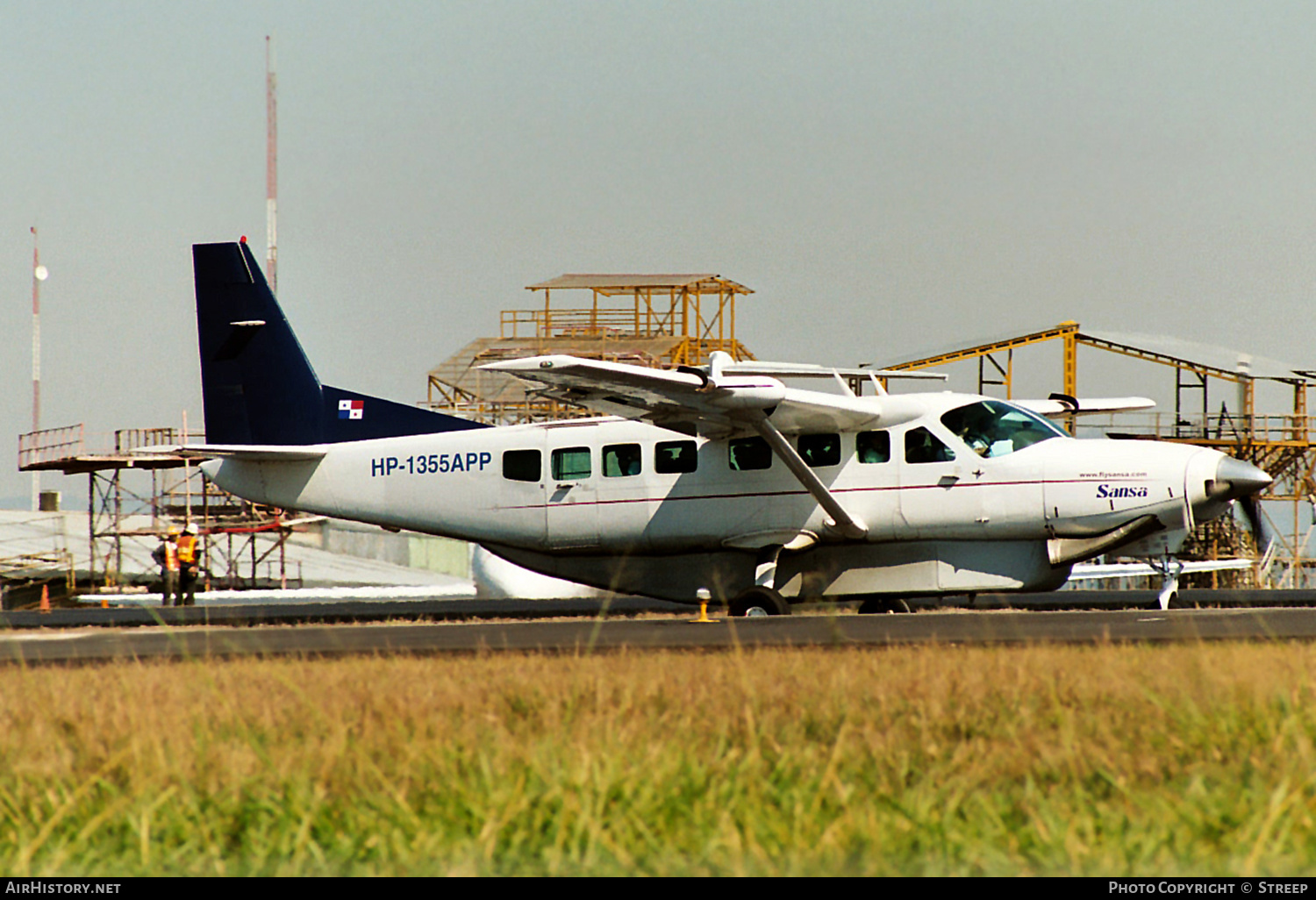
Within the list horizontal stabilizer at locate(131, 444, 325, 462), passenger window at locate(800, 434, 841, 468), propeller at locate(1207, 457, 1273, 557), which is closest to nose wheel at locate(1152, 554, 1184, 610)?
propeller at locate(1207, 457, 1273, 557)

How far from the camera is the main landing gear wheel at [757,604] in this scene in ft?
53.3

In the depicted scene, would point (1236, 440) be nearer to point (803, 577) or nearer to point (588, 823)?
point (803, 577)

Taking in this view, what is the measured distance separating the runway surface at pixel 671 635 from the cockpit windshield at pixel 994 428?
110 inches

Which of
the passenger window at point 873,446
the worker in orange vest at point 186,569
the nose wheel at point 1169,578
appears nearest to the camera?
the nose wheel at point 1169,578

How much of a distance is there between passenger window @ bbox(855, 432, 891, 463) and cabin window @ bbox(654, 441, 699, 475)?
6.81 feet

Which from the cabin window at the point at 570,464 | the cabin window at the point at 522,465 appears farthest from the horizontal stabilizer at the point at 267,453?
the cabin window at the point at 570,464

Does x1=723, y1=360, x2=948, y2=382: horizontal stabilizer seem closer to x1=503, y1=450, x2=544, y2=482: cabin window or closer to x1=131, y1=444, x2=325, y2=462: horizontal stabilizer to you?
x1=503, y1=450, x2=544, y2=482: cabin window

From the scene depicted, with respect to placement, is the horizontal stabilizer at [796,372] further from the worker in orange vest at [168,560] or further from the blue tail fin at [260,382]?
the worker in orange vest at [168,560]

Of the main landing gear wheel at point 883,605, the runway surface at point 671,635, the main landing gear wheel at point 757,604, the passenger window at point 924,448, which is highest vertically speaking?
the passenger window at point 924,448

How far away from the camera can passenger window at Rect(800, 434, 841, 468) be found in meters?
16.8

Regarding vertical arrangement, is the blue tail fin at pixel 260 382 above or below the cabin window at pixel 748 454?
above
